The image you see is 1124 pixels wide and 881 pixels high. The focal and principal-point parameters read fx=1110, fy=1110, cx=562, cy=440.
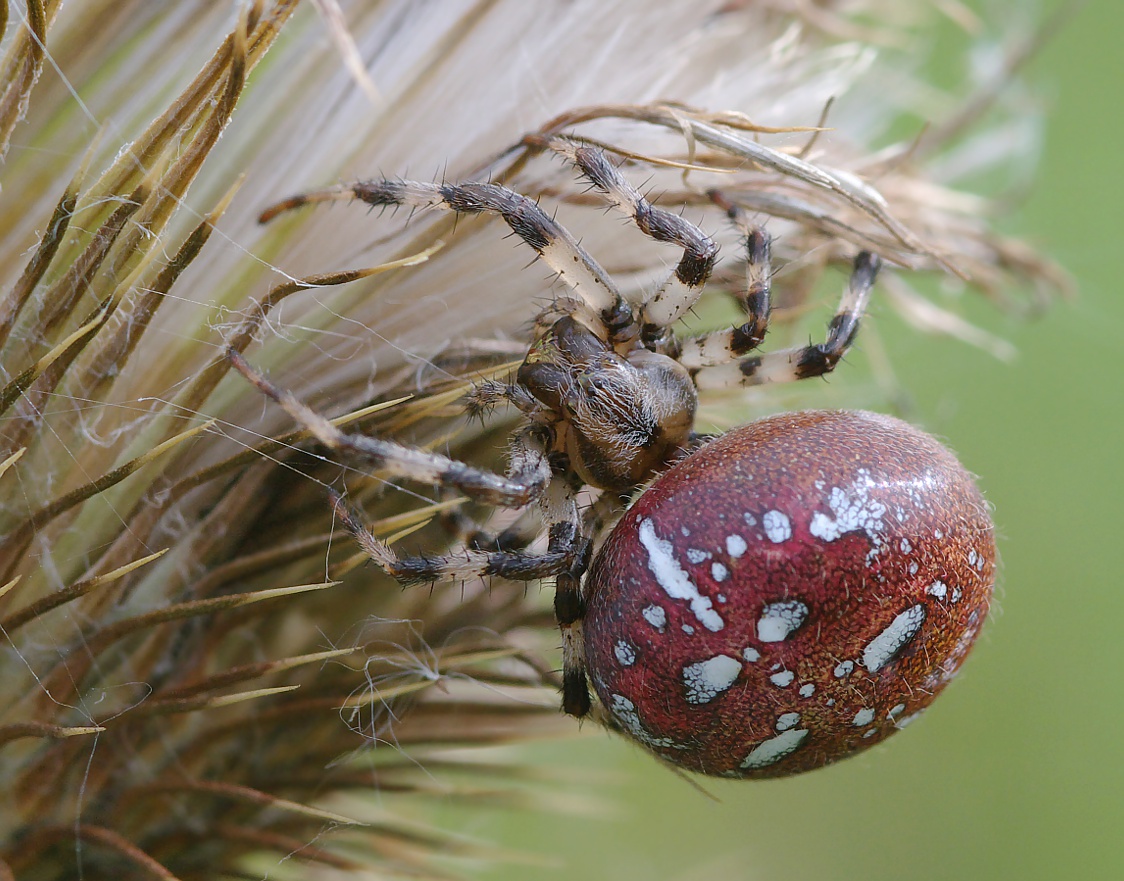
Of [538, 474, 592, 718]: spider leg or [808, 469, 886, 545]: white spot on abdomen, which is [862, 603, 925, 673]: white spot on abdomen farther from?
[538, 474, 592, 718]: spider leg

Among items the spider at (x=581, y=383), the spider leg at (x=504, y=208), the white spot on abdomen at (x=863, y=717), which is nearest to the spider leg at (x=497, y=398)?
the spider at (x=581, y=383)

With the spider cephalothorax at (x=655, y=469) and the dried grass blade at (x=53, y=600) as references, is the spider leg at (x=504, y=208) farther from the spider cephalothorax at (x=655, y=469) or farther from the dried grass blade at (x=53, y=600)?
the dried grass blade at (x=53, y=600)

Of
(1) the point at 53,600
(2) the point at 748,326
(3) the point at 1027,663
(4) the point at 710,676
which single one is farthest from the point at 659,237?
(3) the point at 1027,663

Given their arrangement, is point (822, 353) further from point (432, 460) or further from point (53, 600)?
point (53, 600)

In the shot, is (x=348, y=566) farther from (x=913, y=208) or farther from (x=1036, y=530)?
(x=1036, y=530)

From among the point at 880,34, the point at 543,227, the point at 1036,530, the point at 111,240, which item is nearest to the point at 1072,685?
the point at 1036,530
